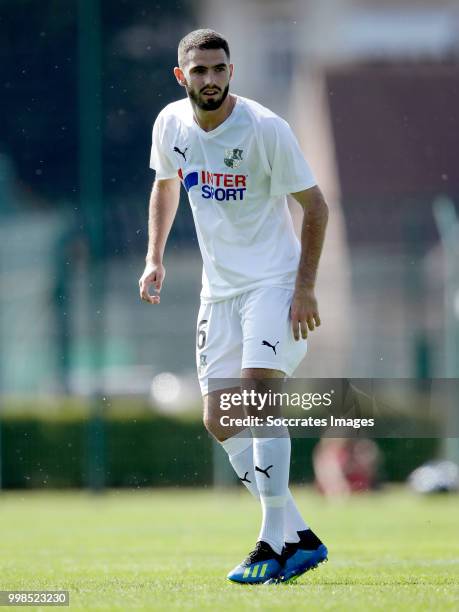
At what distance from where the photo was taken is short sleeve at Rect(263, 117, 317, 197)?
17.3 ft

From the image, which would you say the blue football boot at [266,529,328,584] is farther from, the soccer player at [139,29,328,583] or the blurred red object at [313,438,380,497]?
the blurred red object at [313,438,380,497]

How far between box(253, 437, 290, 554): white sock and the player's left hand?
41 cm

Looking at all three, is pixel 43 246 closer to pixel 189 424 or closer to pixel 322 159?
pixel 189 424

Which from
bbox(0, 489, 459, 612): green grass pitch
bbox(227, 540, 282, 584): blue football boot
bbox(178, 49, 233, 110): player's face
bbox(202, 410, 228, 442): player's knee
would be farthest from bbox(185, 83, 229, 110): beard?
bbox(0, 489, 459, 612): green grass pitch

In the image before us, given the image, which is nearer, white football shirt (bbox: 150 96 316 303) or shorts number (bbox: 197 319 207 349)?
white football shirt (bbox: 150 96 316 303)

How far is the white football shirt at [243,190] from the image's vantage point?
17.3 feet

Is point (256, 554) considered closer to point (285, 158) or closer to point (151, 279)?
point (151, 279)

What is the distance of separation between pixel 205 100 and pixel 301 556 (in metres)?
1.70

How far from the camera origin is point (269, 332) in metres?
5.20

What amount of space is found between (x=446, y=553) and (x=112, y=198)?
7.18m

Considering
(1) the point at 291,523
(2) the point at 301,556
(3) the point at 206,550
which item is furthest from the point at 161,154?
(3) the point at 206,550

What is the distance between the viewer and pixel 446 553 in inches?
268

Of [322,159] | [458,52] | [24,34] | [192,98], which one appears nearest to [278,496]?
[192,98]

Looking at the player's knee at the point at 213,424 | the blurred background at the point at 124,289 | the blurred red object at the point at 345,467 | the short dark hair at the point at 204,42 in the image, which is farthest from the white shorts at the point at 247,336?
the blurred background at the point at 124,289
